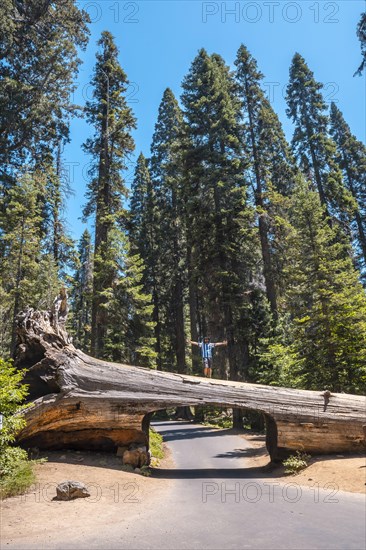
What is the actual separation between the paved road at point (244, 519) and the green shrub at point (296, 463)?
1.01 m

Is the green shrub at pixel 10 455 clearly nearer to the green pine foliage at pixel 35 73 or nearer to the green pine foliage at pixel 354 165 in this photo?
the green pine foliage at pixel 35 73

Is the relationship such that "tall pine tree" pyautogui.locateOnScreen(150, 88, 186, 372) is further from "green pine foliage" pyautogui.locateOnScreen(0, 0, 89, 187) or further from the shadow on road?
the shadow on road

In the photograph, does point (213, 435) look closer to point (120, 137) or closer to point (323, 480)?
point (323, 480)

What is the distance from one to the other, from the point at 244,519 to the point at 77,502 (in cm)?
332

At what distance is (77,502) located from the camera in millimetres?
7152

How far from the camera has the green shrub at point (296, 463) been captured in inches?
387

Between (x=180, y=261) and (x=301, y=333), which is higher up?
(x=180, y=261)

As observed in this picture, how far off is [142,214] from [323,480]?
100 feet

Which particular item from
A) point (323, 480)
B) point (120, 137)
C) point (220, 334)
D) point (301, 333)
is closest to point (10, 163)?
point (120, 137)

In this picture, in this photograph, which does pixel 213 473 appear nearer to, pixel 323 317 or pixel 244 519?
pixel 244 519

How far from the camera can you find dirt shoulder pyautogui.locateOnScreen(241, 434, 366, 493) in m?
8.09

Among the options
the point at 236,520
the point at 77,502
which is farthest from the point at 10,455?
the point at 236,520

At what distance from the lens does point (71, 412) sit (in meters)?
10.3

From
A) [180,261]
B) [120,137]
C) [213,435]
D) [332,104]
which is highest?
[332,104]
